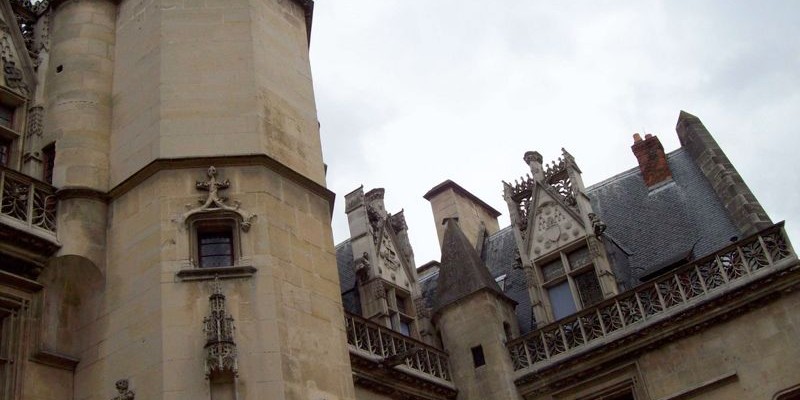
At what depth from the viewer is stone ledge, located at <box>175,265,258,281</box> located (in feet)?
31.7

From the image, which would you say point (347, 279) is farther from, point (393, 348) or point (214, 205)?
point (214, 205)

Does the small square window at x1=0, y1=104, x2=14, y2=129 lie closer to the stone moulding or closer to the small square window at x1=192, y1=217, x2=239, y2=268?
the stone moulding

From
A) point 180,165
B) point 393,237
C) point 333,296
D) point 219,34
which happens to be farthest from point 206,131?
point 393,237

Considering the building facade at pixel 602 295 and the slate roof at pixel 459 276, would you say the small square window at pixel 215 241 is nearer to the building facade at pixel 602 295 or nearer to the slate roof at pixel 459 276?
the building facade at pixel 602 295

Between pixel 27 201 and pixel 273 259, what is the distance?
10.1 ft

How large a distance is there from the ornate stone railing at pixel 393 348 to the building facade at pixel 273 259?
0.13 feet

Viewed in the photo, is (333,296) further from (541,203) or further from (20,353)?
(541,203)

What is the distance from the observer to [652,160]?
18.4 m

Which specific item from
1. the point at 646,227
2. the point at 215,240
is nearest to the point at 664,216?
the point at 646,227

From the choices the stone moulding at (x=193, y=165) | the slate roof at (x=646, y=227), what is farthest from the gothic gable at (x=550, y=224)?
the stone moulding at (x=193, y=165)

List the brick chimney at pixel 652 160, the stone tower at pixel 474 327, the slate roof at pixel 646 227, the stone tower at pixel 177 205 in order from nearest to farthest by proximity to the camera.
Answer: the stone tower at pixel 177 205, the stone tower at pixel 474 327, the slate roof at pixel 646 227, the brick chimney at pixel 652 160

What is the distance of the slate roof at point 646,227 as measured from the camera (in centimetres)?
1576

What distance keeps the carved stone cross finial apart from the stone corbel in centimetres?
199

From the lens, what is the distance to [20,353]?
9484 mm
